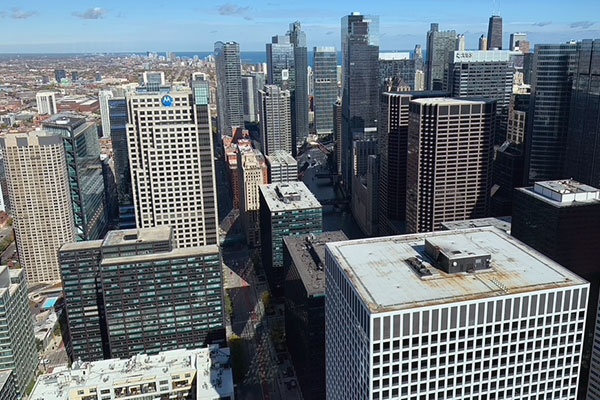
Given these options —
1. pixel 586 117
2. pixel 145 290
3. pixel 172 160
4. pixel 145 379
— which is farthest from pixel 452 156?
pixel 145 379

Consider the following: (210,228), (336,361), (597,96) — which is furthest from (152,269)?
(597,96)

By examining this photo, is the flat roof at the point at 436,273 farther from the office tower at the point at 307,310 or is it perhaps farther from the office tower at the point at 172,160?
the office tower at the point at 172,160

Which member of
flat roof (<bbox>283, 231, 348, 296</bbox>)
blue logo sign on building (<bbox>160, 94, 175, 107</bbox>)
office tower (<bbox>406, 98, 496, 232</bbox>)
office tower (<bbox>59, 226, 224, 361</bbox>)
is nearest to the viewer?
flat roof (<bbox>283, 231, 348, 296</bbox>)

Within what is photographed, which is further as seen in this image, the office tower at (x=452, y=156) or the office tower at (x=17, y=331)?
the office tower at (x=452, y=156)

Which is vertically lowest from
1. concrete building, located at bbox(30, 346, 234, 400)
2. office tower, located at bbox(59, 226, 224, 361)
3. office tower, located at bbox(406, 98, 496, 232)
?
concrete building, located at bbox(30, 346, 234, 400)

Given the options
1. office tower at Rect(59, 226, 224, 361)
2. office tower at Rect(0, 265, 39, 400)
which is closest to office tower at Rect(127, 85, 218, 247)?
office tower at Rect(59, 226, 224, 361)

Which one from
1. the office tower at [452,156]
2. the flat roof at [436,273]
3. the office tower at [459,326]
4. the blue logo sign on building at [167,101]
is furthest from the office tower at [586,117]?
the blue logo sign on building at [167,101]

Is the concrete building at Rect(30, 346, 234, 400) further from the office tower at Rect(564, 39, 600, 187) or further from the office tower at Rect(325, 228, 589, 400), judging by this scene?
the office tower at Rect(564, 39, 600, 187)
